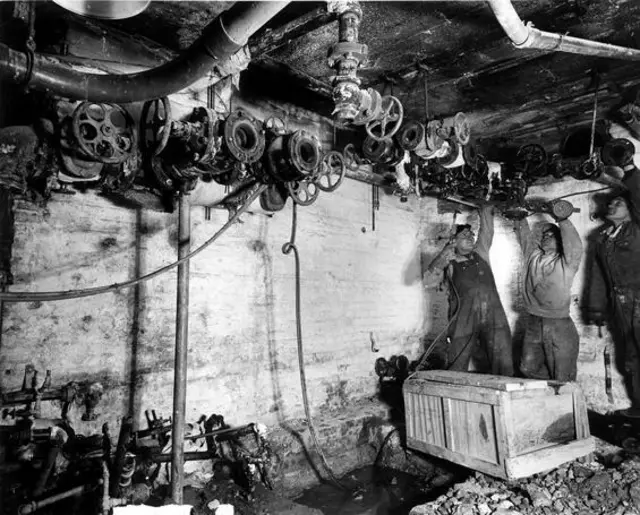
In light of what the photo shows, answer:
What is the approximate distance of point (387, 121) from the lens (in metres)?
3.30

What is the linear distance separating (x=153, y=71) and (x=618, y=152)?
4.42 metres

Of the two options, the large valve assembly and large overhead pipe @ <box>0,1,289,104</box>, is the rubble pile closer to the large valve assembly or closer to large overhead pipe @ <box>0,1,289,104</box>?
the large valve assembly

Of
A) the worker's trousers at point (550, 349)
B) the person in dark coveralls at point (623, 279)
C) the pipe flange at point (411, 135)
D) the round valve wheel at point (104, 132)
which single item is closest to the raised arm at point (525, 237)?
the person in dark coveralls at point (623, 279)

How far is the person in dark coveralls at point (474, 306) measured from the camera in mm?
5539

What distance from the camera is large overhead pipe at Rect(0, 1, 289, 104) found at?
1.81 m

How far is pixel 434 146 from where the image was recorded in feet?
12.0

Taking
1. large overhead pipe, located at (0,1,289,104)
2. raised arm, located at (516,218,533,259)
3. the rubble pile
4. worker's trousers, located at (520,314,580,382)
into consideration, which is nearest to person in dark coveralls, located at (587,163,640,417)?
worker's trousers, located at (520,314,580,382)

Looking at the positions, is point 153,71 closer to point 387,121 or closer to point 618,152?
point 387,121

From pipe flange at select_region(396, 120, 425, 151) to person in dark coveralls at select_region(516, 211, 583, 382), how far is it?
2.58 m

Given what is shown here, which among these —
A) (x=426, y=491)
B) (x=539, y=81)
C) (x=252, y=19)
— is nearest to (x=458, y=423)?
(x=426, y=491)

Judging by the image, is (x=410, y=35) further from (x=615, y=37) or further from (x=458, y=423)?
(x=458, y=423)

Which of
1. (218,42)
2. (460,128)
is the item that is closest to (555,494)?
(460,128)

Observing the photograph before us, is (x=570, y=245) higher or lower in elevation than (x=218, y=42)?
lower

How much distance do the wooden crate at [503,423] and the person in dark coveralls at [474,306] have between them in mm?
1398
